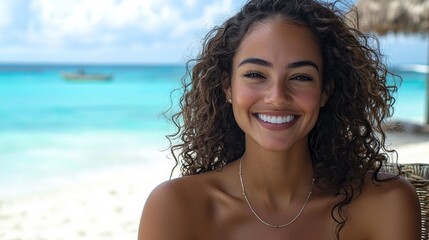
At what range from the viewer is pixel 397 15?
9.08 m

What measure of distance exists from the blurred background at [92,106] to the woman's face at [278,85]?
231 mm

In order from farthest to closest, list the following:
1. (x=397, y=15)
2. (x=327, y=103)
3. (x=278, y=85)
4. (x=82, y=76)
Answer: (x=82, y=76) → (x=397, y=15) → (x=327, y=103) → (x=278, y=85)

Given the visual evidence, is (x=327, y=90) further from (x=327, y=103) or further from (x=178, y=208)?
(x=178, y=208)

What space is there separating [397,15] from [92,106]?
13.5 metres

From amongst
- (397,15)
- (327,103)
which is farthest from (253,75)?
(397,15)

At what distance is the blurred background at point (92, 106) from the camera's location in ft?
15.5

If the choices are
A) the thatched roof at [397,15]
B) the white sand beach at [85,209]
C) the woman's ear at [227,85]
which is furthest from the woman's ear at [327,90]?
the thatched roof at [397,15]

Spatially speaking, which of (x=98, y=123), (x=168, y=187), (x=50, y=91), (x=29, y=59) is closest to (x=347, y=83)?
(x=168, y=187)

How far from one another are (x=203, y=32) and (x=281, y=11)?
0.93 feet

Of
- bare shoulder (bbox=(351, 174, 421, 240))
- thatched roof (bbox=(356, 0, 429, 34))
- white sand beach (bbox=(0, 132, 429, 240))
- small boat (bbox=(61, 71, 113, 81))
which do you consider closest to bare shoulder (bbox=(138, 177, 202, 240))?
bare shoulder (bbox=(351, 174, 421, 240))

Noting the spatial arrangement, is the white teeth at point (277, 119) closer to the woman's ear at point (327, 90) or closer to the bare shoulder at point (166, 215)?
the woman's ear at point (327, 90)

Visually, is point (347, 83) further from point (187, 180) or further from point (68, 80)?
point (68, 80)

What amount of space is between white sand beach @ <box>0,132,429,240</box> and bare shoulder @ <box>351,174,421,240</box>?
9.55ft

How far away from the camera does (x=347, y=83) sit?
1.60 meters
